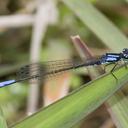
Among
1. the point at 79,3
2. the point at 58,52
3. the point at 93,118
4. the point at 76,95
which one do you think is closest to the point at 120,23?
the point at 58,52

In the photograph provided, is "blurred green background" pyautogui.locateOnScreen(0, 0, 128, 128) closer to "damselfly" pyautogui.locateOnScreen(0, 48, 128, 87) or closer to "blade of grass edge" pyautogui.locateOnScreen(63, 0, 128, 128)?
"damselfly" pyautogui.locateOnScreen(0, 48, 128, 87)

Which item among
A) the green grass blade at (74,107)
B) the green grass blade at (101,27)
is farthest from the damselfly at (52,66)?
the green grass blade at (74,107)

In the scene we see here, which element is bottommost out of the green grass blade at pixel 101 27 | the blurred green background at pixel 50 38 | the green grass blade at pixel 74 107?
the green grass blade at pixel 74 107

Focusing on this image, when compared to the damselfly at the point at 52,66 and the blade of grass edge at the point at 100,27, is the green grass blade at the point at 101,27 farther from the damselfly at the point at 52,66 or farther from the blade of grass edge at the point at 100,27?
the damselfly at the point at 52,66

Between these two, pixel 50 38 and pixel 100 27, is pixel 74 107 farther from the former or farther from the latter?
pixel 50 38

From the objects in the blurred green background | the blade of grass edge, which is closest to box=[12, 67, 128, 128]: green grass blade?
the blade of grass edge

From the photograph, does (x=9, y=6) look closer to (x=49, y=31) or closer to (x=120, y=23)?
(x=49, y=31)

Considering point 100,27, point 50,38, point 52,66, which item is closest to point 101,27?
point 100,27
